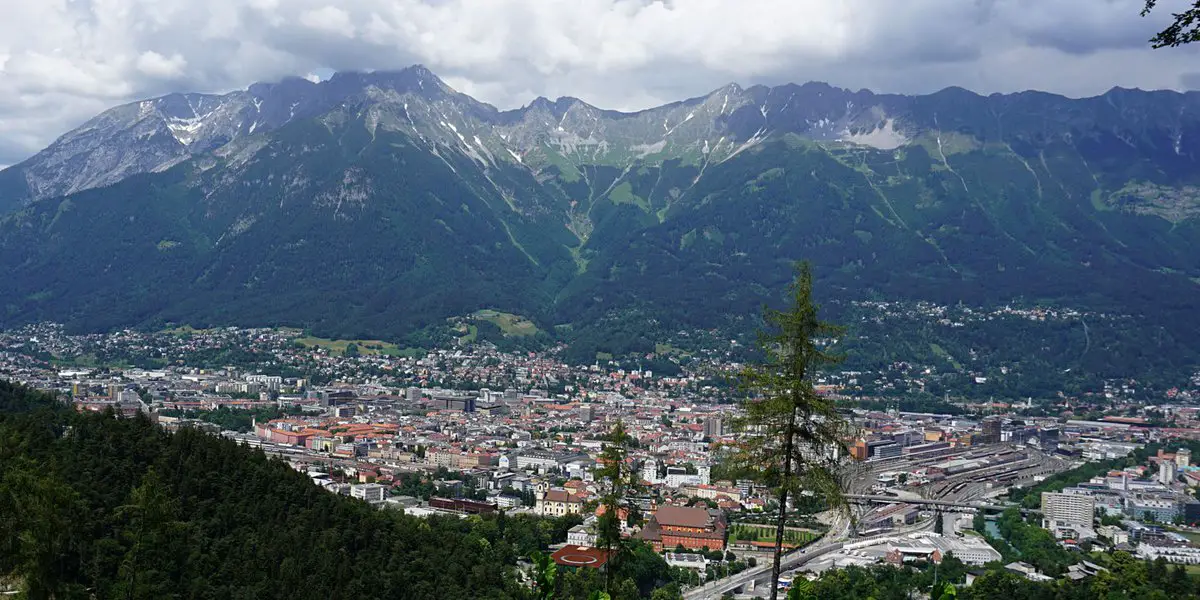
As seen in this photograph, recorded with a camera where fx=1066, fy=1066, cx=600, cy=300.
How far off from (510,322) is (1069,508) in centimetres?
10619

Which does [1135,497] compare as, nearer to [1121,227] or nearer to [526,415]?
[526,415]

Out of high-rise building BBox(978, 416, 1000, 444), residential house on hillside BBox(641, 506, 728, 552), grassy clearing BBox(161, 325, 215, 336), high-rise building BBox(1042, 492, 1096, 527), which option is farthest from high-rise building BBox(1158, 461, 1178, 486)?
grassy clearing BBox(161, 325, 215, 336)

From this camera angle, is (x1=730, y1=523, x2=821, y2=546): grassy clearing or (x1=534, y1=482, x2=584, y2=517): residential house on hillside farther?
(x1=534, y1=482, x2=584, y2=517): residential house on hillside

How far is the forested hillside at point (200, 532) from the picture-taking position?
960 inches

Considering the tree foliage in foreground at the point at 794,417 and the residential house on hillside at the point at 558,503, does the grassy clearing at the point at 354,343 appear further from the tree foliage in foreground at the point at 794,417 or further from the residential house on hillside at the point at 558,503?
the tree foliage in foreground at the point at 794,417

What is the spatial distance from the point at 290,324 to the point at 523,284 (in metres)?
45.9

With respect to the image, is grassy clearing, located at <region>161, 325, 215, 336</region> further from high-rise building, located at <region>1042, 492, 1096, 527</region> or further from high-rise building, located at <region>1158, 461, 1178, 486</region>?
high-rise building, located at <region>1158, 461, 1178, 486</region>

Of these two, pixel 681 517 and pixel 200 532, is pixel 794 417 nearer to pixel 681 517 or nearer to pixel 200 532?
pixel 200 532

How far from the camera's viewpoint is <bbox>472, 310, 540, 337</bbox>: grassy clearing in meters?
161

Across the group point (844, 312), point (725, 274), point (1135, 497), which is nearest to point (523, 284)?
point (725, 274)

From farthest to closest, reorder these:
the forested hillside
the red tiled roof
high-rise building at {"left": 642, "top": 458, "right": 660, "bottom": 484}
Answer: high-rise building at {"left": 642, "top": 458, "right": 660, "bottom": 484} < the red tiled roof < the forested hillside

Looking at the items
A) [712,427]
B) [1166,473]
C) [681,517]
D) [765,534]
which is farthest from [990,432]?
[681,517]

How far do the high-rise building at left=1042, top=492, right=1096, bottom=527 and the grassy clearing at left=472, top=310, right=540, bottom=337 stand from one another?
99.6m

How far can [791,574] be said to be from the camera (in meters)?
52.5
